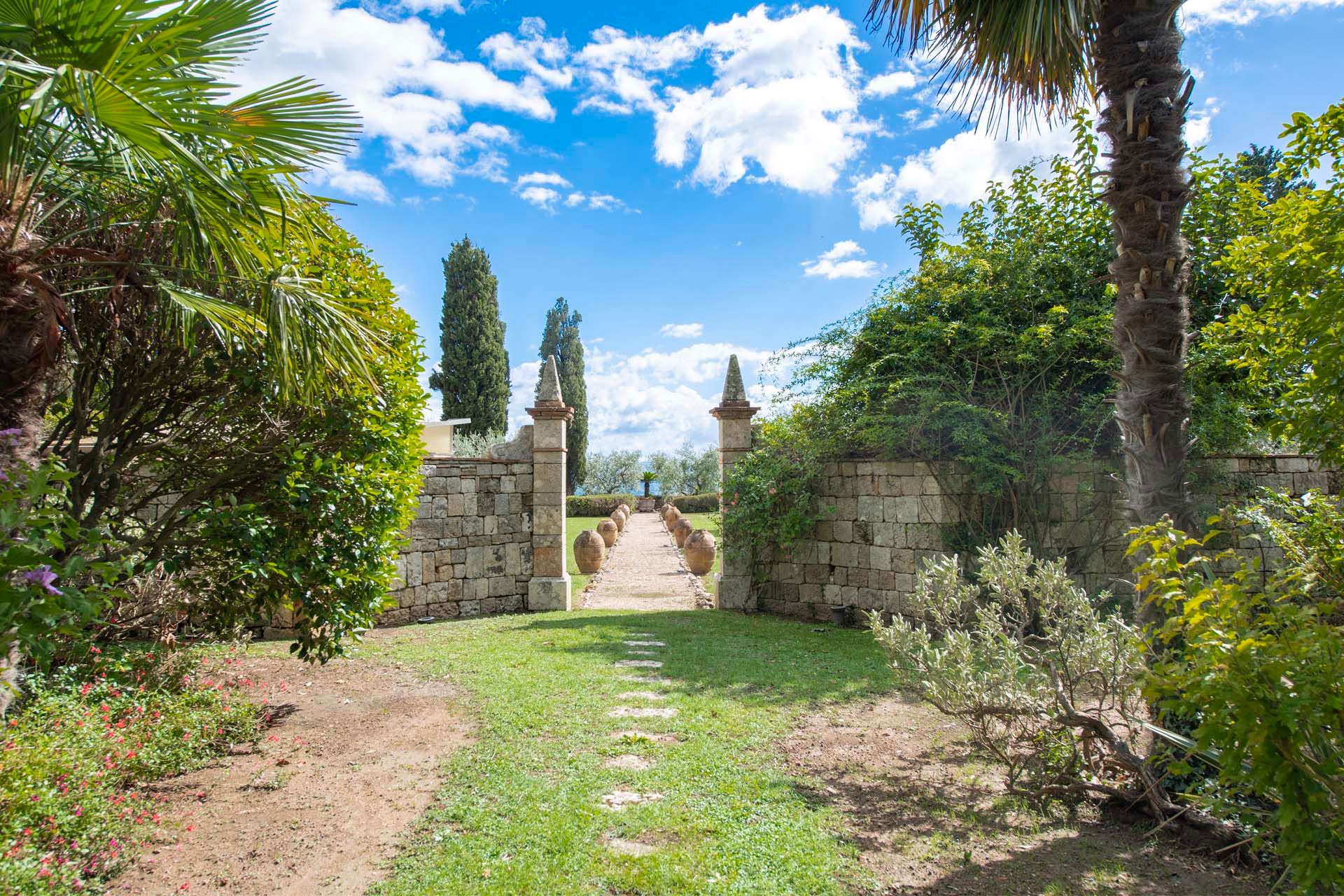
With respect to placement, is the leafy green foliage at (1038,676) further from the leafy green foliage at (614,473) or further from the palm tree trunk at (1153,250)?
the leafy green foliage at (614,473)

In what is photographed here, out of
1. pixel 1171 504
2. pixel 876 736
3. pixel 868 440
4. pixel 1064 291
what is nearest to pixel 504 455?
pixel 868 440

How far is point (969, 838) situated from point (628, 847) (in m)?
1.63

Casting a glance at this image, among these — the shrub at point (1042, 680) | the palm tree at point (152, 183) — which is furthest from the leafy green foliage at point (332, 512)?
the shrub at point (1042, 680)

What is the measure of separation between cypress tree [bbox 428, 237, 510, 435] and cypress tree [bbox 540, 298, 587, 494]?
6232 mm

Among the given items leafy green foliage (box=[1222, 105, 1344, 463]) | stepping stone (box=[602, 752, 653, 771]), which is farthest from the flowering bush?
leafy green foliage (box=[1222, 105, 1344, 463])

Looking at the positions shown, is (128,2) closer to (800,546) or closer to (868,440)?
(868,440)

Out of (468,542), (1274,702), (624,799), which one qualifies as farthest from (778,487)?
(1274,702)

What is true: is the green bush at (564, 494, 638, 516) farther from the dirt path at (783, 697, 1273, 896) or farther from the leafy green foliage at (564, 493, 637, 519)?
the dirt path at (783, 697, 1273, 896)

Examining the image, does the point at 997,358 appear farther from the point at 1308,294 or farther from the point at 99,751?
the point at 99,751

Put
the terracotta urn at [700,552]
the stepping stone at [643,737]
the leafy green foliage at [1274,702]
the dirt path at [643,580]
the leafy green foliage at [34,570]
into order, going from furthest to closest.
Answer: the terracotta urn at [700,552]
the dirt path at [643,580]
the stepping stone at [643,737]
the leafy green foliage at [34,570]
the leafy green foliage at [1274,702]

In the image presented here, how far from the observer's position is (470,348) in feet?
88.6

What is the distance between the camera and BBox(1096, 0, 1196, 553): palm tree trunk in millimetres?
3875

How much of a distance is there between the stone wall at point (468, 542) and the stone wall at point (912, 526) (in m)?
3.51

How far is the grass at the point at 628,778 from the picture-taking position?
2959mm
